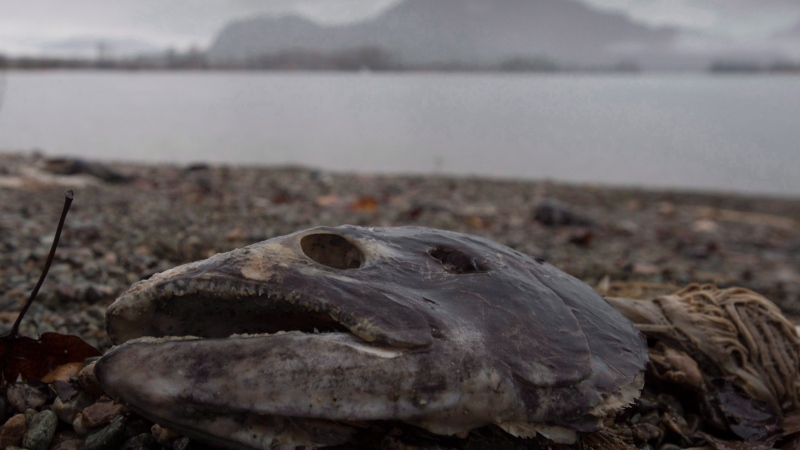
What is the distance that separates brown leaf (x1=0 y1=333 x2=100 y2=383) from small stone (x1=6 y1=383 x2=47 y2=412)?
7 cm

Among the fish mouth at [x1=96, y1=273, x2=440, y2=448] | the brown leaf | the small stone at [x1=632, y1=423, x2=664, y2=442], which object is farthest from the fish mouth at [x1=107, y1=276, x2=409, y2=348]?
the small stone at [x1=632, y1=423, x2=664, y2=442]

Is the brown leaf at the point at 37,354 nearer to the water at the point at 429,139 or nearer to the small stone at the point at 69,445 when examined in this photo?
the small stone at the point at 69,445

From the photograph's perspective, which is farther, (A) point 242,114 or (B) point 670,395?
(A) point 242,114

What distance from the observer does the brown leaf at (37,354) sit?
2.14 m

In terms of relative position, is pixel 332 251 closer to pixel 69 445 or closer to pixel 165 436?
pixel 165 436

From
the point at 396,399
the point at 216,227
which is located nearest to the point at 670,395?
the point at 396,399

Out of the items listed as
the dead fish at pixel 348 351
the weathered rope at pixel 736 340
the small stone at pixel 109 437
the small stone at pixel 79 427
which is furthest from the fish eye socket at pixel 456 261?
the small stone at pixel 79 427

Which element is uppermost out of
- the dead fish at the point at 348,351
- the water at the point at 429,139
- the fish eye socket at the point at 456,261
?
the fish eye socket at the point at 456,261

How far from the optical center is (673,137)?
2662cm

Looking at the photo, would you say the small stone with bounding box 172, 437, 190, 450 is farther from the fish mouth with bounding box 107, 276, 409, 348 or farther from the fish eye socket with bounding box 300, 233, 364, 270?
the fish eye socket with bounding box 300, 233, 364, 270

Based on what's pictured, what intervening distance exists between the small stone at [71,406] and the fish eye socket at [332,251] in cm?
87

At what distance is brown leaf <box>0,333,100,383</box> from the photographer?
2.14 m

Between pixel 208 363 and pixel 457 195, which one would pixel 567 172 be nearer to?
pixel 457 195

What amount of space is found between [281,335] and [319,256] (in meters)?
0.45
